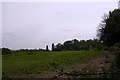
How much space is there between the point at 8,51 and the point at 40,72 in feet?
48.9

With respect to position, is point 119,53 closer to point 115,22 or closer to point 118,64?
point 118,64

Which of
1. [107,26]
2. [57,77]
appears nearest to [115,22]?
[107,26]

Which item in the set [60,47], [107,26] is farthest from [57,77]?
[60,47]

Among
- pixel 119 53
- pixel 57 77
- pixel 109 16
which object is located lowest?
pixel 57 77

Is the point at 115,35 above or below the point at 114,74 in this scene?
above

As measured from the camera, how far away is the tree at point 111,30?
101ft

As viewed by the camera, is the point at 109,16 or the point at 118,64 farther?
the point at 109,16

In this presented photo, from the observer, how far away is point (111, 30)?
3145cm

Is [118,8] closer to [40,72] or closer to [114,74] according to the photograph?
[40,72]

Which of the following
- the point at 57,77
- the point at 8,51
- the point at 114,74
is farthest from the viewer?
the point at 8,51

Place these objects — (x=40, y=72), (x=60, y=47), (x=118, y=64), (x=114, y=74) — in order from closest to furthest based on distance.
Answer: (x=114, y=74), (x=118, y=64), (x=40, y=72), (x=60, y=47)

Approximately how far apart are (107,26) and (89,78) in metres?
22.6

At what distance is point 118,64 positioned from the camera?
37.2 ft

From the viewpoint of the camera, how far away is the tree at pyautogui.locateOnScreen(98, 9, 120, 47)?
3066 centimetres
